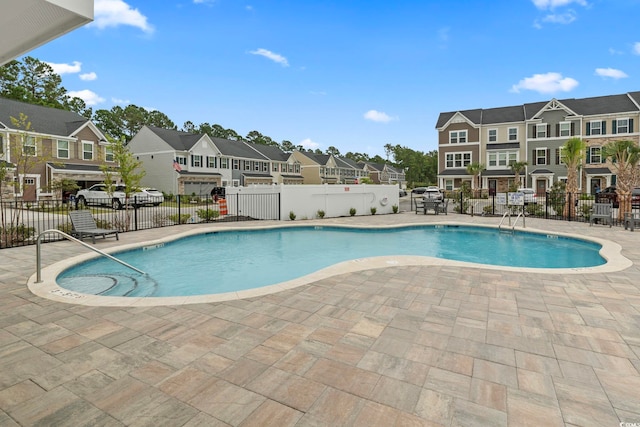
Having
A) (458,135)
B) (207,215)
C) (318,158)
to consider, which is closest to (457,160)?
(458,135)

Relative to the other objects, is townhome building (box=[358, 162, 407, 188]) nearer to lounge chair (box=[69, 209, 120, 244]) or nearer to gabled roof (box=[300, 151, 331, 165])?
gabled roof (box=[300, 151, 331, 165])

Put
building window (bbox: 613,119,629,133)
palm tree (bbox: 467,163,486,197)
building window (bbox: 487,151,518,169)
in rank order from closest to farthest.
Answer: building window (bbox: 613,119,629,133), palm tree (bbox: 467,163,486,197), building window (bbox: 487,151,518,169)

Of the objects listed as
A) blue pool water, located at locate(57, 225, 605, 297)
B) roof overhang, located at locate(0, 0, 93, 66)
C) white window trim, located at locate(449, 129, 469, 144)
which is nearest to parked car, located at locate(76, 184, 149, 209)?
blue pool water, located at locate(57, 225, 605, 297)

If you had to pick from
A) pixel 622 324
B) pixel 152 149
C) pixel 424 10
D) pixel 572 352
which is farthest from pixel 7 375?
pixel 152 149

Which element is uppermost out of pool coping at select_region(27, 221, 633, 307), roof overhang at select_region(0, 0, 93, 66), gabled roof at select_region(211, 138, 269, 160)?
gabled roof at select_region(211, 138, 269, 160)

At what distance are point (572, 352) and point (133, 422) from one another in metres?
4.00

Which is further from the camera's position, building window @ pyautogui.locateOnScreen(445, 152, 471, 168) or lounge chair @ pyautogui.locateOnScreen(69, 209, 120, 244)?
building window @ pyautogui.locateOnScreen(445, 152, 471, 168)

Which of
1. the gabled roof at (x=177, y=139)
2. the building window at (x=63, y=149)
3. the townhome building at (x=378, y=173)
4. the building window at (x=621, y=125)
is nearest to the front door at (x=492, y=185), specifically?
the building window at (x=621, y=125)

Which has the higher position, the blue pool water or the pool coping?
the pool coping

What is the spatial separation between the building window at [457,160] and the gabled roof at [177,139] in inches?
1128

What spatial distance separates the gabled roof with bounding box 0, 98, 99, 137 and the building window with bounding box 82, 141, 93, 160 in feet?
4.65

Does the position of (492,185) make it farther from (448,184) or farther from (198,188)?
(198,188)

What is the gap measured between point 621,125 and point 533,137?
7366mm

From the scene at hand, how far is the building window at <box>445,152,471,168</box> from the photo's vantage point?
3916 cm
